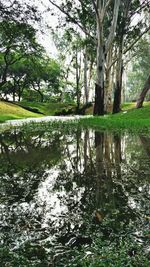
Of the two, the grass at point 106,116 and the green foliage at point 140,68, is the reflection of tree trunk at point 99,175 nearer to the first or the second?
the grass at point 106,116

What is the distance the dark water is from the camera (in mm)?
2617

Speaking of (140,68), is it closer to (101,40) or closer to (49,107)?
(49,107)

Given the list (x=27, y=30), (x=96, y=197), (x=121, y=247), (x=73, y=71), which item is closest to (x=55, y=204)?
(x=96, y=197)

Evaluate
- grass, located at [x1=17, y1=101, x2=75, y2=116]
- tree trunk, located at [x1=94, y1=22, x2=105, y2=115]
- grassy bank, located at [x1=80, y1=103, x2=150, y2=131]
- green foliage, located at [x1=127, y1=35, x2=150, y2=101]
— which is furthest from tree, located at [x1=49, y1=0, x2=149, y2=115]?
grass, located at [x1=17, y1=101, x2=75, y2=116]

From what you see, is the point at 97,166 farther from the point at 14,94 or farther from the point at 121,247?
the point at 14,94

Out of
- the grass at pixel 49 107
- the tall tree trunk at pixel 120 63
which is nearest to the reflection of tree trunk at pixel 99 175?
the tall tree trunk at pixel 120 63

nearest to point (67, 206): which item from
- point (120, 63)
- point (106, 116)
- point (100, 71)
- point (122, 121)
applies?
point (122, 121)

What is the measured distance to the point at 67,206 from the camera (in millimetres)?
3545

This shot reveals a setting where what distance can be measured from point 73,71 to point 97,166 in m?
61.3

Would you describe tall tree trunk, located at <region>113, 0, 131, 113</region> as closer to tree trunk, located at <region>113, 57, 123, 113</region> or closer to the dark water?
tree trunk, located at <region>113, 57, 123, 113</region>

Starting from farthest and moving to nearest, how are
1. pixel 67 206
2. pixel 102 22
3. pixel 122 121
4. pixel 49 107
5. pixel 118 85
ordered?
pixel 49 107 < pixel 118 85 < pixel 102 22 < pixel 122 121 < pixel 67 206

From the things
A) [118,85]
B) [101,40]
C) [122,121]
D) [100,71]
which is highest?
[101,40]

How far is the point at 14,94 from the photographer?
71.5m

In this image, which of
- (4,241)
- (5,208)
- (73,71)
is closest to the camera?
(4,241)
